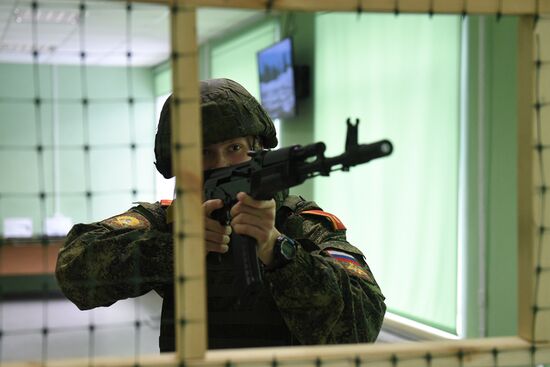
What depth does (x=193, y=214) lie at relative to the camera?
0.61m

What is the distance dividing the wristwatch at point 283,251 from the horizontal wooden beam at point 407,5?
45cm

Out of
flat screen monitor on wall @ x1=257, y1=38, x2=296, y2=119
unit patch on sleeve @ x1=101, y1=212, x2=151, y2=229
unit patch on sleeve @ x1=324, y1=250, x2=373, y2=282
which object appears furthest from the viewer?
flat screen monitor on wall @ x1=257, y1=38, x2=296, y2=119

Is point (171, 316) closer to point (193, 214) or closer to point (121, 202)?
point (193, 214)

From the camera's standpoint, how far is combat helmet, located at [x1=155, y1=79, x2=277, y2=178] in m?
1.20

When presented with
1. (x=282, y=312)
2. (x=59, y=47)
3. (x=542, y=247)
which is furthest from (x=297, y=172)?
(x=59, y=47)

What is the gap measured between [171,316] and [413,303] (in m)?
1.97

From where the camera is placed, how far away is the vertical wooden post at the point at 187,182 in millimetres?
605

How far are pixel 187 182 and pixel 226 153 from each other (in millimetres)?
625

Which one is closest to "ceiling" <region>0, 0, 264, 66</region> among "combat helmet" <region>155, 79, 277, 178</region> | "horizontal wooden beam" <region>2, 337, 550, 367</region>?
"combat helmet" <region>155, 79, 277, 178</region>

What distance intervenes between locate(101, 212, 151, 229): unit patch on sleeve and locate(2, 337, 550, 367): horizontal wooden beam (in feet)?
2.08

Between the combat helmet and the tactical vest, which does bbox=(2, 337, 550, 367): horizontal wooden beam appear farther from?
the combat helmet

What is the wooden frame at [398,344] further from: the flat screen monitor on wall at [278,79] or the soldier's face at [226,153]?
the flat screen monitor on wall at [278,79]

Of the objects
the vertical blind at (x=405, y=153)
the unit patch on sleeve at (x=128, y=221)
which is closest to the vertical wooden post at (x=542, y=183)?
the unit patch on sleeve at (x=128, y=221)

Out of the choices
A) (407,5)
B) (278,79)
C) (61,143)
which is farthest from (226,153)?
(61,143)
